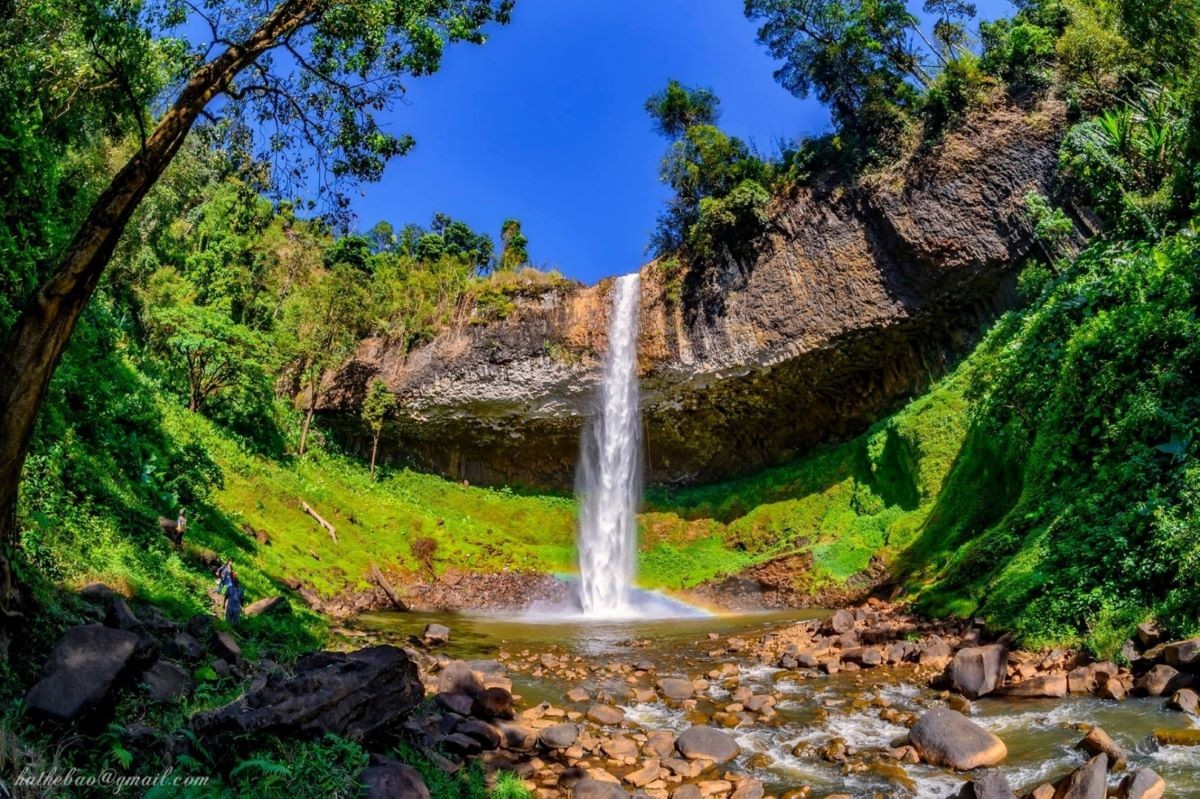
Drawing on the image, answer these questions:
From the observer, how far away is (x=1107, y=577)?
28.0 feet

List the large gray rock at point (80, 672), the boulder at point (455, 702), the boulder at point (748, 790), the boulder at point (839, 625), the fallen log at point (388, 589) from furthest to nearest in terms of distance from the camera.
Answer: the fallen log at point (388, 589) → the boulder at point (839, 625) → the boulder at point (455, 702) → the boulder at point (748, 790) → the large gray rock at point (80, 672)

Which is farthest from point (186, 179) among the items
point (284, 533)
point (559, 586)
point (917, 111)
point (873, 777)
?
point (873, 777)

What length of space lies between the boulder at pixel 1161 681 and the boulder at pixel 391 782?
7.12 m

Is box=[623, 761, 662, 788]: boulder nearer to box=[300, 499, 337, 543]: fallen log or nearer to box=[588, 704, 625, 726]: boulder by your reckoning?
box=[588, 704, 625, 726]: boulder

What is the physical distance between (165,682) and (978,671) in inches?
340

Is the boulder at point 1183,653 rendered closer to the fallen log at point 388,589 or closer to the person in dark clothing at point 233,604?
the person in dark clothing at point 233,604

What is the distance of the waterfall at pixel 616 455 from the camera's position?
98.0 ft

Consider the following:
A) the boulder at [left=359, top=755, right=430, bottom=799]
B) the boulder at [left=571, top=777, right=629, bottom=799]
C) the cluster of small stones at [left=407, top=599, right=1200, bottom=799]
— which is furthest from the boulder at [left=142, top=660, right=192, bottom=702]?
the boulder at [left=571, top=777, right=629, bottom=799]

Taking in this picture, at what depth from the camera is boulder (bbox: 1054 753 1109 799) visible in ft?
15.6

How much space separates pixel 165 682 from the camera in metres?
5.59

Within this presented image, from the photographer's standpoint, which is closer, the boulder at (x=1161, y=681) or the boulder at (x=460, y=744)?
the boulder at (x=460, y=744)

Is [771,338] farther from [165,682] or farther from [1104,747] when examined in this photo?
[165,682]

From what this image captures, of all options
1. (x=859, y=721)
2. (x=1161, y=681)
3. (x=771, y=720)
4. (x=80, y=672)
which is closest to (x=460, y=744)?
(x=80, y=672)

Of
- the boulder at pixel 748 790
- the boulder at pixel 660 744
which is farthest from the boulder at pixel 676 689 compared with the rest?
the boulder at pixel 748 790
